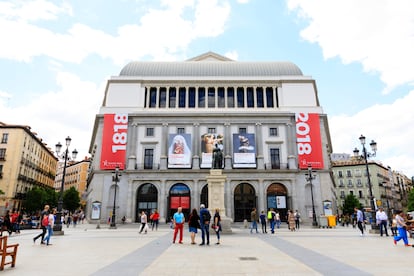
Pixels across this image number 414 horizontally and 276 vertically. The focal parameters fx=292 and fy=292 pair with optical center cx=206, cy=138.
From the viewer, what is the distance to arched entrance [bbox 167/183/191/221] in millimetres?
37906

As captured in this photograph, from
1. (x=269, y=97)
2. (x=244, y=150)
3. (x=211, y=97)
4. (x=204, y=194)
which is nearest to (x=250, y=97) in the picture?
(x=269, y=97)

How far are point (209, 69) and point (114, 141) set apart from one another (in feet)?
60.5

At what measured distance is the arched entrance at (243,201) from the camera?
37875 millimetres

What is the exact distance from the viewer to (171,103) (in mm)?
43875

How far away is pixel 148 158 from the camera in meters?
40.0

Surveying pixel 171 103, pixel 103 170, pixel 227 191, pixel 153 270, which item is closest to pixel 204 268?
pixel 153 270

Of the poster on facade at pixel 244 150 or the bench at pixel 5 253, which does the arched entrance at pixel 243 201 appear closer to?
the poster on facade at pixel 244 150

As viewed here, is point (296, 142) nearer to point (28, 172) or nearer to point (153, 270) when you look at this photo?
point (153, 270)

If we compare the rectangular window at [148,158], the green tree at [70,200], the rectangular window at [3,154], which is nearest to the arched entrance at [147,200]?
the rectangular window at [148,158]

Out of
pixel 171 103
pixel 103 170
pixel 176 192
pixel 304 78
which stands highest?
pixel 304 78

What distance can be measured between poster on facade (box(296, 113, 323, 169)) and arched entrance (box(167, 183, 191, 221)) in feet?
50.9

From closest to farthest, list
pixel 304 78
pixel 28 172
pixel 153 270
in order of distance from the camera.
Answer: pixel 153 270 → pixel 304 78 → pixel 28 172

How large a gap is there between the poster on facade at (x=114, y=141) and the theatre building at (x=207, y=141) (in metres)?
0.13

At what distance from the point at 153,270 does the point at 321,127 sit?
39.4 m
